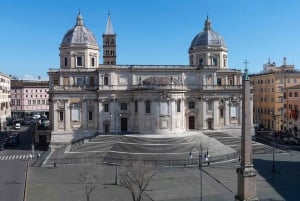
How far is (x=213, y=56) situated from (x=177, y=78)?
361 inches

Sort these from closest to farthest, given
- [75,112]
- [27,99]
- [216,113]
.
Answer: [75,112], [216,113], [27,99]

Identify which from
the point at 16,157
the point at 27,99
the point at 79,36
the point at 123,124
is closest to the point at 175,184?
the point at 16,157

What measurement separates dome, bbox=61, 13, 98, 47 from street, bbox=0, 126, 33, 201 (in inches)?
777

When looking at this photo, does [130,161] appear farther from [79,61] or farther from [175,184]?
[79,61]

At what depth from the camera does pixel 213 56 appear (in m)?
73.1

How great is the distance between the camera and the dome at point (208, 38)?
73.5 meters

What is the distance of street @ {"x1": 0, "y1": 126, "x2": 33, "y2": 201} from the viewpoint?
119 ft

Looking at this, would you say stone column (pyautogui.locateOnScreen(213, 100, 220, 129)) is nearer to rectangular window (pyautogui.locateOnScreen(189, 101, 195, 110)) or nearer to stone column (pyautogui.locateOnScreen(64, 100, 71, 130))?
rectangular window (pyautogui.locateOnScreen(189, 101, 195, 110))

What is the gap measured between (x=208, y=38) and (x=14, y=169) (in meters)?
43.3

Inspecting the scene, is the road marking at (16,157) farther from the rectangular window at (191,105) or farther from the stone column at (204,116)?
the stone column at (204,116)

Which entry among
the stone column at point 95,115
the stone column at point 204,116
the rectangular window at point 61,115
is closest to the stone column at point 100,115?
the stone column at point 95,115

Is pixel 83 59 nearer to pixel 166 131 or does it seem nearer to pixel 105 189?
pixel 166 131

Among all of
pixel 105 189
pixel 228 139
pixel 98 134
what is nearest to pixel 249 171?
pixel 105 189

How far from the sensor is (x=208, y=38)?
73.6 meters
